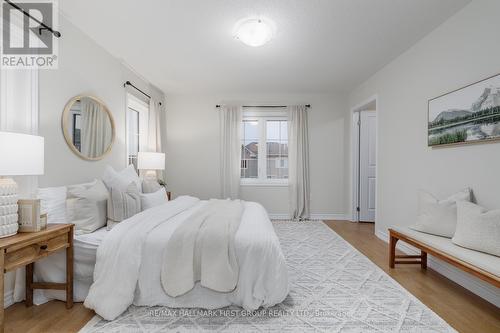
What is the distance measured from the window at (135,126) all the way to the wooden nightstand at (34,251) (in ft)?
6.76

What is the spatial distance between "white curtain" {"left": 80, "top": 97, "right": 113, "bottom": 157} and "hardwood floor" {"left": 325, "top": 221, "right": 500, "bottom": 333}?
3.64 metres

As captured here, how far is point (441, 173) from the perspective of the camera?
270cm

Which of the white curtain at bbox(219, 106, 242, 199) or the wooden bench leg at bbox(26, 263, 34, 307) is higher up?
the white curtain at bbox(219, 106, 242, 199)

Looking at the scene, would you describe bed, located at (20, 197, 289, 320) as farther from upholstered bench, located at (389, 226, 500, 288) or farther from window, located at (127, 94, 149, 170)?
window, located at (127, 94, 149, 170)

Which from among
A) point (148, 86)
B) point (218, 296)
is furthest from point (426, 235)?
point (148, 86)

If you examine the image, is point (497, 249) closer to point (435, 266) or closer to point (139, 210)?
point (435, 266)

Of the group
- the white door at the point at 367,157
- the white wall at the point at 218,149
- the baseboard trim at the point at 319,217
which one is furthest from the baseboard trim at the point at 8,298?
the white door at the point at 367,157

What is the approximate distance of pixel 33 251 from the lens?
5.56 ft

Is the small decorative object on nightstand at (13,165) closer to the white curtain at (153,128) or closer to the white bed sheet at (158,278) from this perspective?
the white bed sheet at (158,278)

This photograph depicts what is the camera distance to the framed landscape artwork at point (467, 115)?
6.89 feet

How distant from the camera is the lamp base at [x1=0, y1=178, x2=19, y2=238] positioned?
163 centimetres

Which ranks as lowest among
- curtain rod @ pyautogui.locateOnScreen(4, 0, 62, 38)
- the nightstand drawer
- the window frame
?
the nightstand drawer

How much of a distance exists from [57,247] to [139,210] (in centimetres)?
79

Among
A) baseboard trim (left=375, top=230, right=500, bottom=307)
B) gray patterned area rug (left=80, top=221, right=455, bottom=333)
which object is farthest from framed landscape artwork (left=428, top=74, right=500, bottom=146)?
gray patterned area rug (left=80, top=221, right=455, bottom=333)
